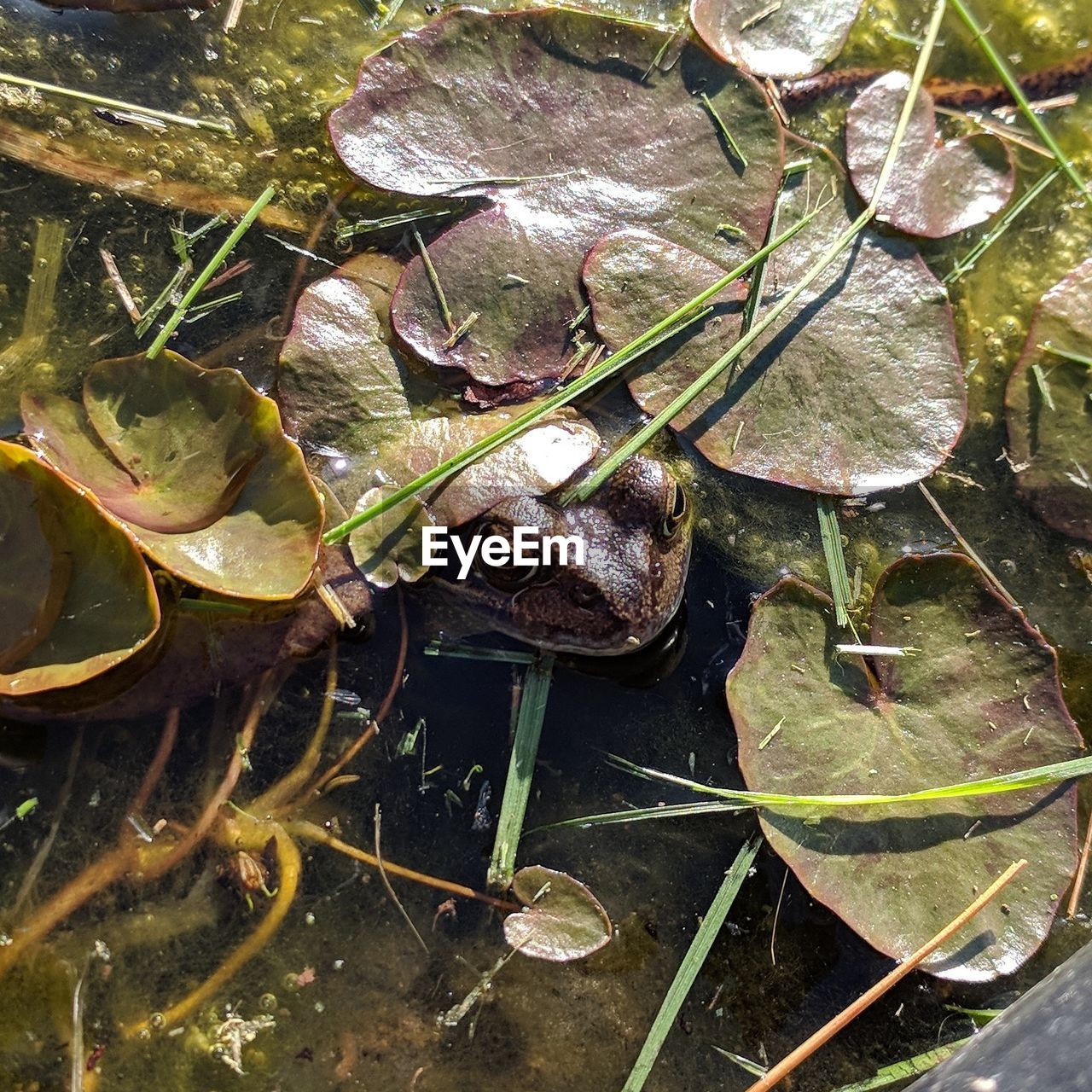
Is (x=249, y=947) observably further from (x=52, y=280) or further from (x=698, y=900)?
(x=52, y=280)

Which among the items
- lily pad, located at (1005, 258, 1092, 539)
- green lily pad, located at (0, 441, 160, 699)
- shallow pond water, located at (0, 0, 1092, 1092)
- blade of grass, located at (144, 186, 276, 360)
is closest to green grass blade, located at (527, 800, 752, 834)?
shallow pond water, located at (0, 0, 1092, 1092)

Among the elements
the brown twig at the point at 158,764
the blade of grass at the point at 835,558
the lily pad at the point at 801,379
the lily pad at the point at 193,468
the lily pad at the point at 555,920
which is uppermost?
the lily pad at the point at 801,379

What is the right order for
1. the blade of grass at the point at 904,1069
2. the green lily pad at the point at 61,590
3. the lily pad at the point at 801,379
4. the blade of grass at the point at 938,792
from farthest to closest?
the lily pad at the point at 801,379, the blade of grass at the point at 904,1069, the blade of grass at the point at 938,792, the green lily pad at the point at 61,590

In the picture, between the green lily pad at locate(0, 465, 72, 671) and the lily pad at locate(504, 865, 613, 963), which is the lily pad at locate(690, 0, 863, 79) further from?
the lily pad at locate(504, 865, 613, 963)

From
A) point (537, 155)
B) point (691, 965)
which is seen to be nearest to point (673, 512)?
point (537, 155)

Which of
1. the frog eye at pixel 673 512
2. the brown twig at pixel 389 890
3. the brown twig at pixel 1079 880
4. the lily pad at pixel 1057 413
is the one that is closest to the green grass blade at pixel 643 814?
the brown twig at pixel 389 890

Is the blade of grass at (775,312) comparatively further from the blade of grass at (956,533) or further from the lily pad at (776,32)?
the blade of grass at (956,533)

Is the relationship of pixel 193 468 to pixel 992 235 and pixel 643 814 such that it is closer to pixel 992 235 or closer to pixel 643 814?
pixel 643 814

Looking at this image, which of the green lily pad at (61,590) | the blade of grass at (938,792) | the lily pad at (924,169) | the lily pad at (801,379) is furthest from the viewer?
the lily pad at (924,169)
